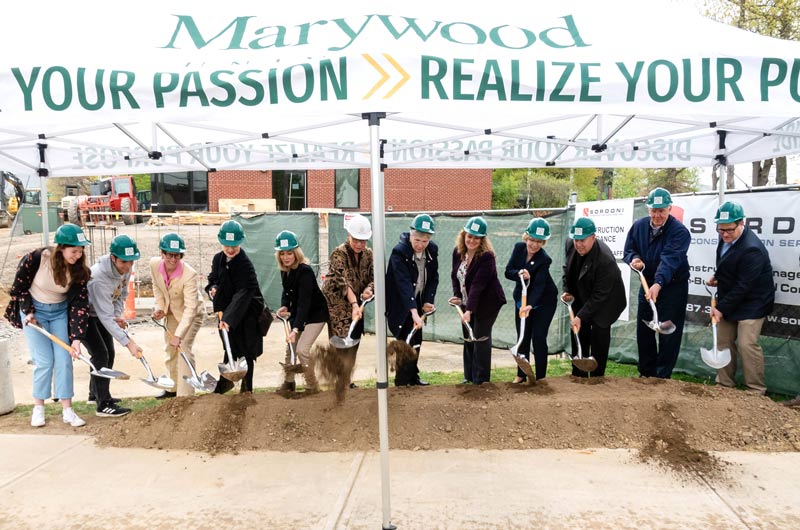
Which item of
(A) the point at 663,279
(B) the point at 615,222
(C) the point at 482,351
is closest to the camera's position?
(A) the point at 663,279

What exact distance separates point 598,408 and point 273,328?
6450 millimetres

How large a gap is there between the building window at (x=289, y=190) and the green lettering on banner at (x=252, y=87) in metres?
23.8

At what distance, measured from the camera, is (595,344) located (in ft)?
17.0

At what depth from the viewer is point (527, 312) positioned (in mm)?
5113

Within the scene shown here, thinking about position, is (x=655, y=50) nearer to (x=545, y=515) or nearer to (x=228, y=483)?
(x=545, y=515)

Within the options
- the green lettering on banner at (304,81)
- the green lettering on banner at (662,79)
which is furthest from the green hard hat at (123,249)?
the green lettering on banner at (662,79)

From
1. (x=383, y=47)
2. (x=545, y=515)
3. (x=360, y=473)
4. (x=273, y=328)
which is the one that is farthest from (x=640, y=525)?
(x=273, y=328)

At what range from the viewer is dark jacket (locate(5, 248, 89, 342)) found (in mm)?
4566

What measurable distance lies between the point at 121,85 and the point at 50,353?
2.98m

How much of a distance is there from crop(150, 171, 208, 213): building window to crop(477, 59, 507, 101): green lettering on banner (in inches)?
1028

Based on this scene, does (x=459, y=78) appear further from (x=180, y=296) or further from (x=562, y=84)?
(x=180, y=296)

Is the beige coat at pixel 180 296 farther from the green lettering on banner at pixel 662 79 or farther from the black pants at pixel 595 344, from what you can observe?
the green lettering on banner at pixel 662 79

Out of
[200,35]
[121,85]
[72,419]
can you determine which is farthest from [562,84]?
[72,419]

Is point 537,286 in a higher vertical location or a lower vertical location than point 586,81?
lower
